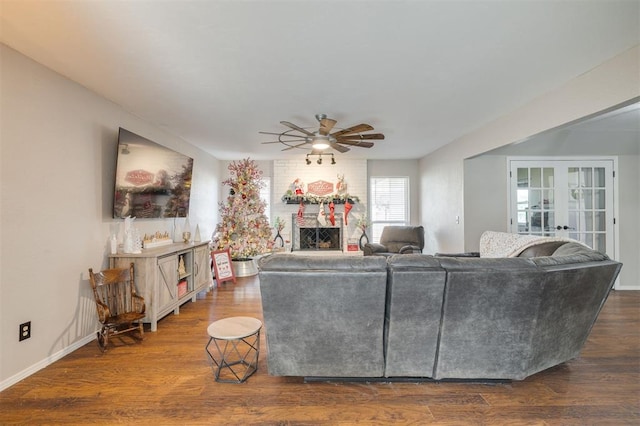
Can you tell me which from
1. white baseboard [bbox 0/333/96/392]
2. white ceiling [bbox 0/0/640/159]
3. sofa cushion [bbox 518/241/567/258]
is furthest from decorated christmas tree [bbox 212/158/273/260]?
sofa cushion [bbox 518/241/567/258]

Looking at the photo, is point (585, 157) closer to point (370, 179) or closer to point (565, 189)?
point (565, 189)

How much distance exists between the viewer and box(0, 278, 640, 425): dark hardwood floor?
70.0 inches

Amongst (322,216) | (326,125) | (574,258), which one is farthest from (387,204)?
(574,258)

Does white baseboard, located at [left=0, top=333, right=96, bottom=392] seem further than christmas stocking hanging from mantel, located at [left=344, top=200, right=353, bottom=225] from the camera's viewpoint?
No

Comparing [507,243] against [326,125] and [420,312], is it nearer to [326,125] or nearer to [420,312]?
[420,312]

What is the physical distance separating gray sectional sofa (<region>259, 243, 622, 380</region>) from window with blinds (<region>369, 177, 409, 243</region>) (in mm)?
4670

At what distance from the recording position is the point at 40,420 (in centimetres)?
176

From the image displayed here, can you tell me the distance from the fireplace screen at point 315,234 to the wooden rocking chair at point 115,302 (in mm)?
3745

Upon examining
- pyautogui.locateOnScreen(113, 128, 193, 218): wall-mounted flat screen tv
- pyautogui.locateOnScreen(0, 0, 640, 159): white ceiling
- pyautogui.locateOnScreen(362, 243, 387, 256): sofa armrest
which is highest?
pyautogui.locateOnScreen(0, 0, 640, 159): white ceiling

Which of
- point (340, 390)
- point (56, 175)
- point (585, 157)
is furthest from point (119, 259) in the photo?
point (585, 157)

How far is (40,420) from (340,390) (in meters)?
1.90

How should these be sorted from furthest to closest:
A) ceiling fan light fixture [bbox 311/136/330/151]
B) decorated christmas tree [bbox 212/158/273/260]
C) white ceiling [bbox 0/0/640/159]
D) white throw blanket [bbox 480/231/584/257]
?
1. decorated christmas tree [bbox 212/158/273/260]
2. ceiling fan light fixture [bbox 311/136/330/151]
3. white throw blanket [bbox 480/231/584/257]
4. white ceiling [bbox 0/0/640/159]

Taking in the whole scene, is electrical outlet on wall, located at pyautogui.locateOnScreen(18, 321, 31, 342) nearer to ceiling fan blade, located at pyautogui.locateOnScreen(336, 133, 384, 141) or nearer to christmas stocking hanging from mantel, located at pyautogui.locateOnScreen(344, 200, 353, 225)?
ceiling fan blade, located at pyautogui.locateOnScreen(336, 133, 384, 141)

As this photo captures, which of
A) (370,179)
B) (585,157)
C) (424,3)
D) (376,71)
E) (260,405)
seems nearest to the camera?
(424,3)
